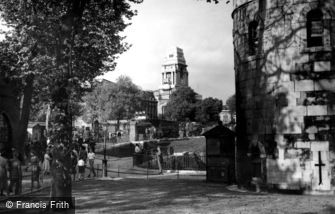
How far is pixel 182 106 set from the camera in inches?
3489

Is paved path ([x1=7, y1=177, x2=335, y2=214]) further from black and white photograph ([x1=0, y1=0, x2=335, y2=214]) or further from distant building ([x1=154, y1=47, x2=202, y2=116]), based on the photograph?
distant building ([x1=154, y1=47, x2=202, y2=116])

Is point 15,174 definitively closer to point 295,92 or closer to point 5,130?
point 295,92

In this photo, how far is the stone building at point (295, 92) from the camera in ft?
47.2

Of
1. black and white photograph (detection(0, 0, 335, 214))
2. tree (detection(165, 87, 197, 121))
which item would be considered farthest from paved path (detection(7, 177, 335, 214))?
tree (detection(165, 87, 197, 121))

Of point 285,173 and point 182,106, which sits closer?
point 285,173

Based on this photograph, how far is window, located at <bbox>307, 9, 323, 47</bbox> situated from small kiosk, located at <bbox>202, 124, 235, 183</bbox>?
551 cm

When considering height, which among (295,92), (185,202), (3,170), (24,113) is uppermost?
(24,113)

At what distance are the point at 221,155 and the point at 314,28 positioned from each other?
267 inches

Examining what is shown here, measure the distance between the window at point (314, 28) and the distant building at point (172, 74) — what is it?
13571 centimetres

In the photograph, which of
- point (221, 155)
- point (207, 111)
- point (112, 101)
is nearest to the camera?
point (221, 155)

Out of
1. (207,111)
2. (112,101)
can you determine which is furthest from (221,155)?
(207,111)

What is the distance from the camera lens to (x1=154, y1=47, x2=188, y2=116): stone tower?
504 feet

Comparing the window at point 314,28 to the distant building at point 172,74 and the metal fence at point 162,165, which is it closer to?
the metal fence at point 162,165

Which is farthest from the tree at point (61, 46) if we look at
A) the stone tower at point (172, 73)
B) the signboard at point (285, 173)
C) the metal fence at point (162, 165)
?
the stone tower at point (172, 73)
